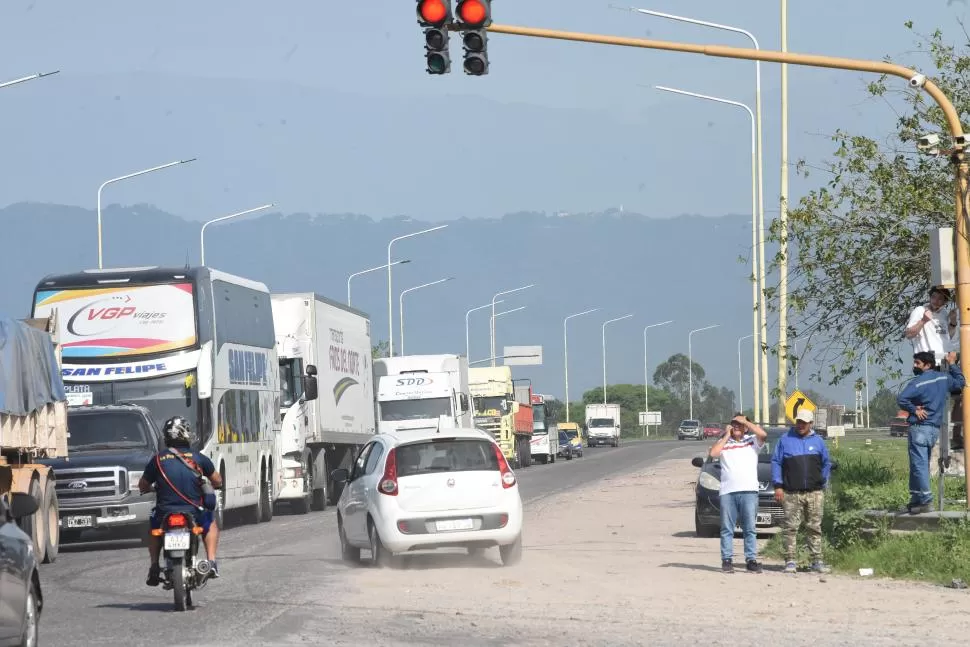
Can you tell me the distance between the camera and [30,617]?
1127 centimetres

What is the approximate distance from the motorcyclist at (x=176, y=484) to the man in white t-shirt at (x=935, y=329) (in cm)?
720

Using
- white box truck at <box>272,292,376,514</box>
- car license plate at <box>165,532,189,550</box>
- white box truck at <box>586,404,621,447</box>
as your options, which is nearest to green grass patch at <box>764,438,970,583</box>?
car license plate at <box>165,532,189,550</box>

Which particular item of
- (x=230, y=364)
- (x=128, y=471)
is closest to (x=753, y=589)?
(x=128, y=471)

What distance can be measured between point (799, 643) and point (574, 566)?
760cm

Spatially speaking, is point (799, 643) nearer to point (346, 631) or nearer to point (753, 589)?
point (346, 631)

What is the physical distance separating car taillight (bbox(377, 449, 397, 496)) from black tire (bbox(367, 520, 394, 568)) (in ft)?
1.57

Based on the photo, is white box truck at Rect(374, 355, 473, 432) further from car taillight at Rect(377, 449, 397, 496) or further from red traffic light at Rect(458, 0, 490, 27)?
red traffic light at Rect(458, 0, 490, 27)

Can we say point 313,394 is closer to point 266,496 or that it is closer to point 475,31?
point 266,496

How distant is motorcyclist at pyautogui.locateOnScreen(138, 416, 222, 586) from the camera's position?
50.6 feet

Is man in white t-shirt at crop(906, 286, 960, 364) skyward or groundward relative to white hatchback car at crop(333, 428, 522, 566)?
skyward

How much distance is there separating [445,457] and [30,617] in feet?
29.7

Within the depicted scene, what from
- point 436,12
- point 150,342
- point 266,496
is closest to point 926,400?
point 436,12

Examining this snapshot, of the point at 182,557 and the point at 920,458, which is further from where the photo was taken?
the point at 920,458

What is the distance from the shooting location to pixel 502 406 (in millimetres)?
66188
